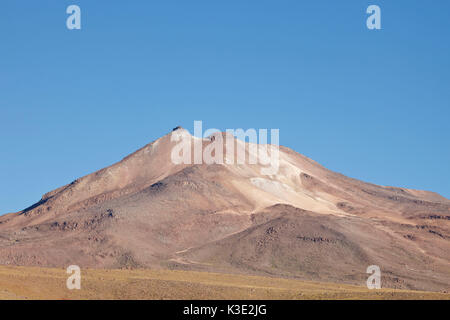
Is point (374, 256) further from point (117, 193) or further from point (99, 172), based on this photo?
point (99, 172)

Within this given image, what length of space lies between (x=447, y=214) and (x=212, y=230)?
145 feet

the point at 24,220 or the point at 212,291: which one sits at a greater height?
the point at 24,220

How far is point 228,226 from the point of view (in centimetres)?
12344

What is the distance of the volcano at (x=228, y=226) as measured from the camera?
4087 inches

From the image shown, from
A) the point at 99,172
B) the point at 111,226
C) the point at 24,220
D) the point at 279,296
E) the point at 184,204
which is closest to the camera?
the point at 279,296

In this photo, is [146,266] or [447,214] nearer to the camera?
[146,266]

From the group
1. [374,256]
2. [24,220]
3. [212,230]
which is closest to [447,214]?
[374,256]

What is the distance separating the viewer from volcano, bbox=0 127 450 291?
104 m

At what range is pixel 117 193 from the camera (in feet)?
470

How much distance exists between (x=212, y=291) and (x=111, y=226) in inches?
2402
